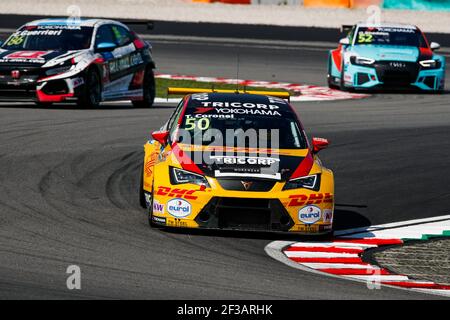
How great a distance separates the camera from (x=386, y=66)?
24.1 m

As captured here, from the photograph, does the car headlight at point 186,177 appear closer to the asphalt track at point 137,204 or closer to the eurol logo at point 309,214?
the asphalt track at point 137,204

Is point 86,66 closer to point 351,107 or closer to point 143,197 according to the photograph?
point 351,107

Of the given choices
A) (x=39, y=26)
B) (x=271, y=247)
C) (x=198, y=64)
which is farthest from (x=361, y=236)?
(x=198, y=64)

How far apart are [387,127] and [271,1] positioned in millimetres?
22414

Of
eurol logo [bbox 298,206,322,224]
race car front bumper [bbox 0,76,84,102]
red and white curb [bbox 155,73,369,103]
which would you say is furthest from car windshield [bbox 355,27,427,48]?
eurol logo [bbox 298,206,322,224]

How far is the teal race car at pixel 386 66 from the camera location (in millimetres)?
24141

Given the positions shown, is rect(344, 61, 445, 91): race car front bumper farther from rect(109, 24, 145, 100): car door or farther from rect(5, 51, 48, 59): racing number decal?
rect(5, 51, 48, 59): racing number decal

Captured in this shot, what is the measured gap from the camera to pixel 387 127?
18.8 metres

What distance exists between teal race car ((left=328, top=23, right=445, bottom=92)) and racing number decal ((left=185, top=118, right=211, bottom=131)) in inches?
518

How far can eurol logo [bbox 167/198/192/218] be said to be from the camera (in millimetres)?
10352

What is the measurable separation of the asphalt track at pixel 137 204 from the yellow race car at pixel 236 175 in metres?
0.24

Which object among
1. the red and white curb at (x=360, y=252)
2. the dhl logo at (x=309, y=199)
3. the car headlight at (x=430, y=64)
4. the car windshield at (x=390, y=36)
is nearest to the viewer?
the red and white curb at (x=360, y=252)

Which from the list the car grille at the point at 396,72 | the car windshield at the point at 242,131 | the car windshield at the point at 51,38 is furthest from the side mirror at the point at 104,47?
the car windshield at the point at 242,131

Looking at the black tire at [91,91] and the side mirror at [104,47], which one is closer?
the black tire at [91,91]
